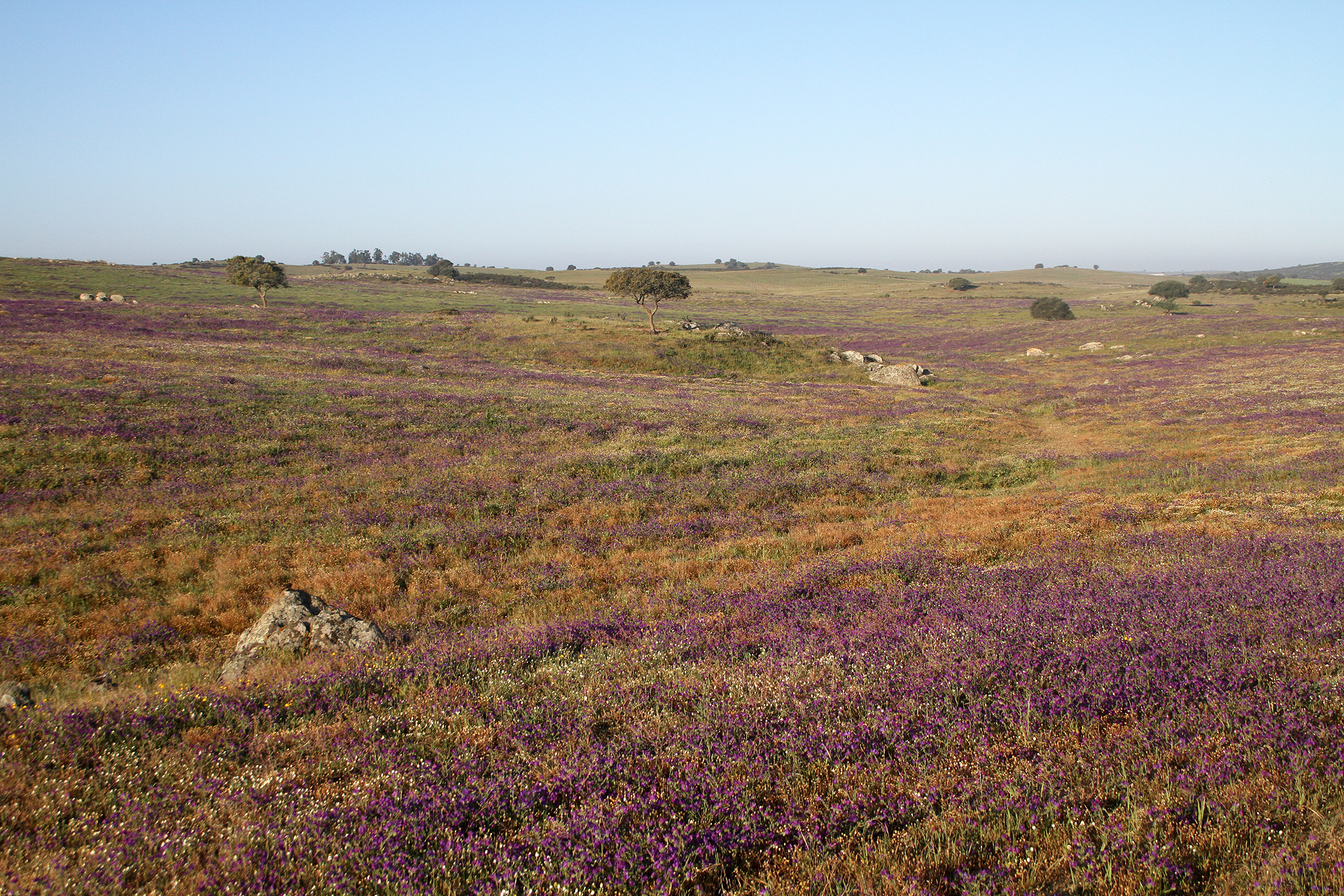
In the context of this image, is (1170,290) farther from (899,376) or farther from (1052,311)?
(899,376)

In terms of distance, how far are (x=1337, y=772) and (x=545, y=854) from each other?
4962mm

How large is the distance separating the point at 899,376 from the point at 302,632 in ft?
157

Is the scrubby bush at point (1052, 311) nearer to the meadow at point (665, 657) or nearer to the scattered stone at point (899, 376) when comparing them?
the scattered stone at point (899, 376)

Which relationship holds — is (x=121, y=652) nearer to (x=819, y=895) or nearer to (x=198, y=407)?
(x=819, y=895)

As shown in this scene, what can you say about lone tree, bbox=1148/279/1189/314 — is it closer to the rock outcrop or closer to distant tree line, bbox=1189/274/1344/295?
distant tree line, bbox=1189/274/1344/295

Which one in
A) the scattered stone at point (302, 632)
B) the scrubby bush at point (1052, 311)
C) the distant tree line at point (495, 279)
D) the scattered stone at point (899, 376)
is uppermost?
the distant tree line at point (495, 279)

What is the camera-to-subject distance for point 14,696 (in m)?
6.53

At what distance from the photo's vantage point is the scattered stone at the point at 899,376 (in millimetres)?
49281

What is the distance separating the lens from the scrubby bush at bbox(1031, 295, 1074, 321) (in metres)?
91.2

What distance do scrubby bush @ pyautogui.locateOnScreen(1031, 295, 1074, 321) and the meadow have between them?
73.2 meters

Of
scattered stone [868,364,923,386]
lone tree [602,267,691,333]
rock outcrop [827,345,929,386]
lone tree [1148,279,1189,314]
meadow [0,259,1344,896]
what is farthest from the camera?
lone tree [1148,279,1189,314]

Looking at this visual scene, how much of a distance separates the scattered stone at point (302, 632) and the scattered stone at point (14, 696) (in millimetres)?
1782

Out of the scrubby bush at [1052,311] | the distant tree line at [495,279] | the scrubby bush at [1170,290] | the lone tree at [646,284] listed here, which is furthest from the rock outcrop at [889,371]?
the distant tree line at [495,279]

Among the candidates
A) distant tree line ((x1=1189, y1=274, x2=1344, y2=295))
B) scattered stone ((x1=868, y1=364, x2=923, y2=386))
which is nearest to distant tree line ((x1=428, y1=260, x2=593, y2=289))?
scattered stone ((x1=868, y1=364, x2=923, y2=386))
